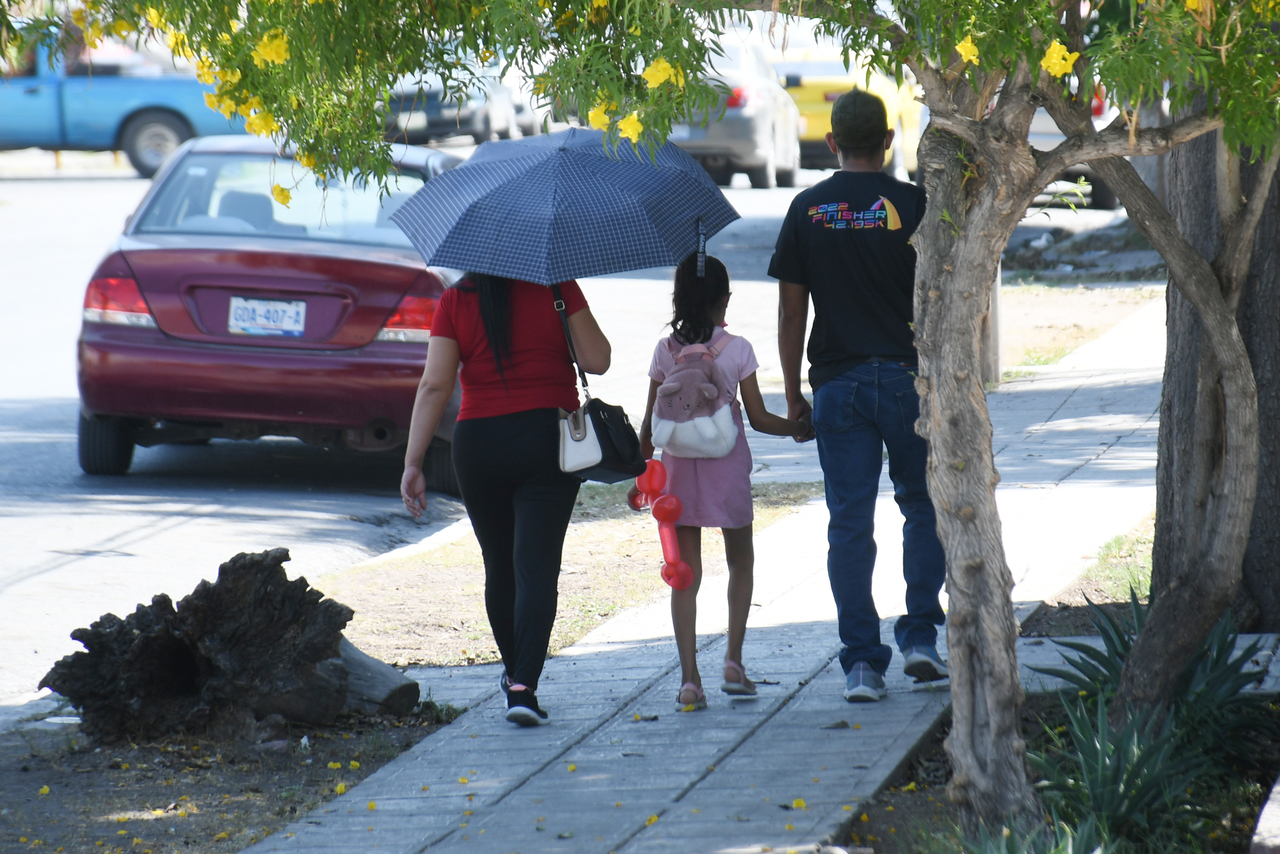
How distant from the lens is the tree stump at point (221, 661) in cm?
457

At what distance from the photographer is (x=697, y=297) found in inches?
182

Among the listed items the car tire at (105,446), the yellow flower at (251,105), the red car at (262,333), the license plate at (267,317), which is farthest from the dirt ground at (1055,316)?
the yellow flower at (251,105)

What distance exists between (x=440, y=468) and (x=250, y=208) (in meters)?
1.75

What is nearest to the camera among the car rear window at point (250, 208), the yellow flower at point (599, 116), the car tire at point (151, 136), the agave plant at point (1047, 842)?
the yellow flower at point (599, 116)

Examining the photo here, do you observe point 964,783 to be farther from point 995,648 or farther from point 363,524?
point 363,524

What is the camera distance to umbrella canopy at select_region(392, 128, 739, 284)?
436 centimetres

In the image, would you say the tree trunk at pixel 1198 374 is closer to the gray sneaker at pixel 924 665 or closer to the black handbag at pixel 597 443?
the gray sneaker at pixel 924 665

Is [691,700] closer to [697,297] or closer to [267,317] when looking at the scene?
[697,297]

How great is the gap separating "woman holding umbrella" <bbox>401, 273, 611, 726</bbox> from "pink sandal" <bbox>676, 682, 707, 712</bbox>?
17.5 inches

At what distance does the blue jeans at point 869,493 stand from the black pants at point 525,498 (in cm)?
86

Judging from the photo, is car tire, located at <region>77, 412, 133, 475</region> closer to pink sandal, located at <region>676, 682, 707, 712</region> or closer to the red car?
the red car

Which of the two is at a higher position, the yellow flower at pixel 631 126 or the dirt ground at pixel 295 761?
the yellow flower at pixel 631 126

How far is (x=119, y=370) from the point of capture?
7.43 m

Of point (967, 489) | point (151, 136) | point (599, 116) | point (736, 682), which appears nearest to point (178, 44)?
point (599, 116)
